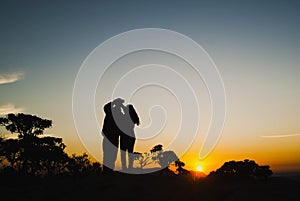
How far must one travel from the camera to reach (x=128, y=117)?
1881 centimetres

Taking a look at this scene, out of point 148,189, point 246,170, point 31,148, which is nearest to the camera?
point 148,189

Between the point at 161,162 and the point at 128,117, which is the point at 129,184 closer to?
the point at 128,117

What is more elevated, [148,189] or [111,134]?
[111,134]

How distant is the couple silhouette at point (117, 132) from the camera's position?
61.3ft

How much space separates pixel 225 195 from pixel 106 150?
8.31m

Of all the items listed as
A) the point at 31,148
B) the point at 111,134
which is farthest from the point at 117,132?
the point at 31,148

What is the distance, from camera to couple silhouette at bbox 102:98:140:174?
18.7 metres

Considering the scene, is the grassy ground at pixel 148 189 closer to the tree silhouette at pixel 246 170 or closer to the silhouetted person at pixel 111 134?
the silhouetted person at pixel 111 134

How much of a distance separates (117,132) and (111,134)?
0.38 meters

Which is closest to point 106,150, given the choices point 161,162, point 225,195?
point 225,195

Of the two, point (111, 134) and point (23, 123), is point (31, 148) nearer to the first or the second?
point (23, 123)

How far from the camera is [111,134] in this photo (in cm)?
1873

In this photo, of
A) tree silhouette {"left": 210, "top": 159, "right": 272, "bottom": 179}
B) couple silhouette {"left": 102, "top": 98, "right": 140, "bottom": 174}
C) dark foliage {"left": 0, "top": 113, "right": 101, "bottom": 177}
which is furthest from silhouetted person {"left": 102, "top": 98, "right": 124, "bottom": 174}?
dark foliage {"left": 0, "top": 113, "right": 101, "bottom": 177}

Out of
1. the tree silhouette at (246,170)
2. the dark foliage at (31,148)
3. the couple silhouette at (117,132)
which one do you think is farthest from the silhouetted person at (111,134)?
the dark foliage at (31,148)
